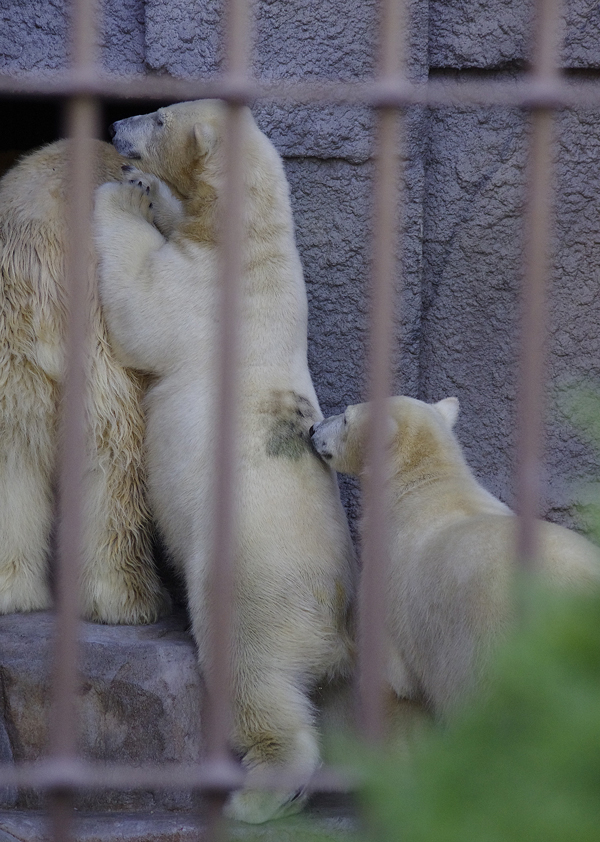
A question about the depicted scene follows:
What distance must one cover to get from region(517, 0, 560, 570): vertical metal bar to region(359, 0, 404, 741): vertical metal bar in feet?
0.60

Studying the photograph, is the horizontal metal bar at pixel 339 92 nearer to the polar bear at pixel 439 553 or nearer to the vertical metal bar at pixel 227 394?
the vertical metal bar at pixel 227 394

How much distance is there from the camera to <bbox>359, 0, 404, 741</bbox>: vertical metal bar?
133 cm

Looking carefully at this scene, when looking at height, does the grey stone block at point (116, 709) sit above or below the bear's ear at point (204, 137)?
below

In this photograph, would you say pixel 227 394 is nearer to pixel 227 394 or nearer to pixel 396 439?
pixel 227 394

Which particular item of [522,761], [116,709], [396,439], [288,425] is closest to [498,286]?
[396,439]

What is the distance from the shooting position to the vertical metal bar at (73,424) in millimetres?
1321

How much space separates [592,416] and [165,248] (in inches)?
83.8

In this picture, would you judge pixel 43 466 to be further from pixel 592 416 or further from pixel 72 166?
pixel 592 416

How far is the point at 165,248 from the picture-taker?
279cm

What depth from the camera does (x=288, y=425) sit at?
8.61ft

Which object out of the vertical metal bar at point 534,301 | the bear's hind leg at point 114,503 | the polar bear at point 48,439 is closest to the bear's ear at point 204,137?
the polar bear at point 48,439

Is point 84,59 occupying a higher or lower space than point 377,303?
higher

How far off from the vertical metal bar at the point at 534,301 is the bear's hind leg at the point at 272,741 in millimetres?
1171

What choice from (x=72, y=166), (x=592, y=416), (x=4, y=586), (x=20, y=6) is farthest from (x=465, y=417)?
(x=592, y=416)
